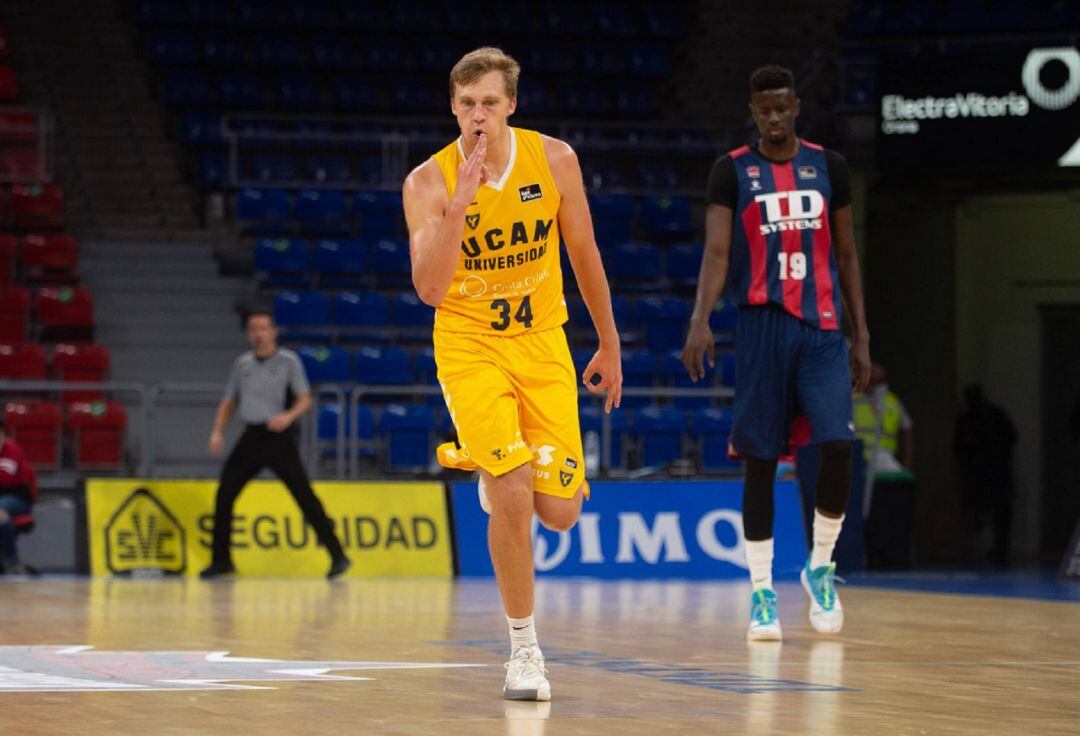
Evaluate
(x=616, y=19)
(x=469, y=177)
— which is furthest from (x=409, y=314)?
(x=469, y=177)

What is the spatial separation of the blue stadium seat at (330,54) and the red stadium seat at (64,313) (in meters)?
5.58

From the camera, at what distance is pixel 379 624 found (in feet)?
28.1

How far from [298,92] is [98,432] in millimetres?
7439

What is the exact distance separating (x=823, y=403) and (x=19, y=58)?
17513mm

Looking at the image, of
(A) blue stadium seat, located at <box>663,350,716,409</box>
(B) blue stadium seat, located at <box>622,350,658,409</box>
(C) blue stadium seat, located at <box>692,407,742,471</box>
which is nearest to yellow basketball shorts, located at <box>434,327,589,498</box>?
(C) blue stadium seat, located at <box>692,407,742,471</box>

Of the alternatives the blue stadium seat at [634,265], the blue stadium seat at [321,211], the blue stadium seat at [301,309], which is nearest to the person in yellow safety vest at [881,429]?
the blue stadium seat at [634,265]

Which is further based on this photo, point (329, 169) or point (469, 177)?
point (329, 169)

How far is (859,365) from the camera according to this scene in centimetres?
813

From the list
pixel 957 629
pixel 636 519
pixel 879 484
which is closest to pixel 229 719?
pixel 957 629

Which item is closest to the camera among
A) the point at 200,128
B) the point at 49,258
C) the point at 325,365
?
the point at 325,365

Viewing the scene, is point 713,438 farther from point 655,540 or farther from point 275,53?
point 275,53

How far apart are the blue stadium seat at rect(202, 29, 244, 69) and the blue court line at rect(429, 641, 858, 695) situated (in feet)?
54.2

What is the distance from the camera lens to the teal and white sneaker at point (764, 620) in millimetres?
7680

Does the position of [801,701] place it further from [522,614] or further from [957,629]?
[957,629]
